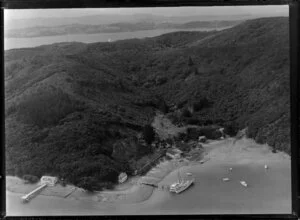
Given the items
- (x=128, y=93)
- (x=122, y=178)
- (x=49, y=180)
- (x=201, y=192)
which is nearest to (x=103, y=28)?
(x=128, y=93)

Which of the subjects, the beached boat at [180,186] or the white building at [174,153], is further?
the white building at [174,153]

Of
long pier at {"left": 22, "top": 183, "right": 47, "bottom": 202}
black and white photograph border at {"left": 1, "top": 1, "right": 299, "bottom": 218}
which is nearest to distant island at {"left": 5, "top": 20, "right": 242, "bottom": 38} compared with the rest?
black and white photograph border at {"left": 1, "top": 1, "right": 299, "bottom": 218}

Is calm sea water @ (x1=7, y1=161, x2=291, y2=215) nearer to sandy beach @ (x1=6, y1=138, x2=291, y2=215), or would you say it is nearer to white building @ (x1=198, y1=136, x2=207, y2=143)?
sandy beach @ (x1=6, y1=138, x2=291, y2=215)

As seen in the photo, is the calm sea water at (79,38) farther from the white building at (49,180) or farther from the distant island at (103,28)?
the white building at (49,180)

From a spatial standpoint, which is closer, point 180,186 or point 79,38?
point 180,186

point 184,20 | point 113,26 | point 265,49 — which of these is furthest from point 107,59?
point 265,49

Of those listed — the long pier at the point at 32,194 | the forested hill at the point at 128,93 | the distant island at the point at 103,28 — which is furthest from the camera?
the distant island at the point at 103,28

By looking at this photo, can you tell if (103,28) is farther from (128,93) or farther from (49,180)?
(49,180)

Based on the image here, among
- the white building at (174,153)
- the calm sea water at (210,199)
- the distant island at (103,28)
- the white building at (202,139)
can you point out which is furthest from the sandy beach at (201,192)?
the distant island at (103,28)
